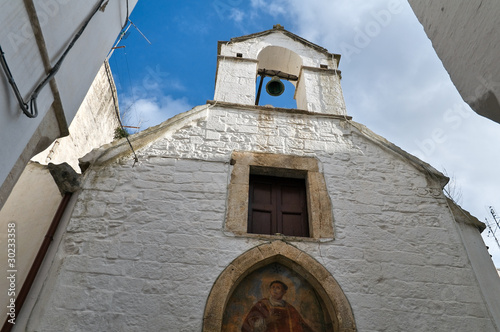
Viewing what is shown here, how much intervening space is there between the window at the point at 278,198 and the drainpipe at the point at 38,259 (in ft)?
6.04

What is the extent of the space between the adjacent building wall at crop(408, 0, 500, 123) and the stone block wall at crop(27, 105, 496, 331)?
2.02 meters

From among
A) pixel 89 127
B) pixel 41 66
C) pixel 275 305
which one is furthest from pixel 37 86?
pixel 89 127

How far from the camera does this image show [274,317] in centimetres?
348

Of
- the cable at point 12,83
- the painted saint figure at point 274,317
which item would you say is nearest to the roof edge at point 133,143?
the cable at point 12,83

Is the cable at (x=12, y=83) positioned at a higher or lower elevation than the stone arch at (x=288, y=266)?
higher

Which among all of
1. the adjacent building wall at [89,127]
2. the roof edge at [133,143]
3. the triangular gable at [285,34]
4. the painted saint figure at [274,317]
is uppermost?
the triangular gable at [285,34]

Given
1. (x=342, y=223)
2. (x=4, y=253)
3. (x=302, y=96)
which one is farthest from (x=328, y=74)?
(x=4, y=253)

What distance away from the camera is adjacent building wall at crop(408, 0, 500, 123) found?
7.17 ft

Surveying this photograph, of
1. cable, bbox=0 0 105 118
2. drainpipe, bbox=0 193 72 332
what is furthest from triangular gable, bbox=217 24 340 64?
drainpipe, bbox=0 193 72 332

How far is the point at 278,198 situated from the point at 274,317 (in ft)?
4.94

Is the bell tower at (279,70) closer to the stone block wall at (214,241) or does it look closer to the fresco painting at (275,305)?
the stone block wall at (214,241)

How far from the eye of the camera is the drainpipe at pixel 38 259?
3.07 metres

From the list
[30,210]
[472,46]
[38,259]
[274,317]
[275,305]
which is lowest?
[274,317]

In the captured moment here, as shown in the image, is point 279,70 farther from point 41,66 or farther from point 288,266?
point 41,66
